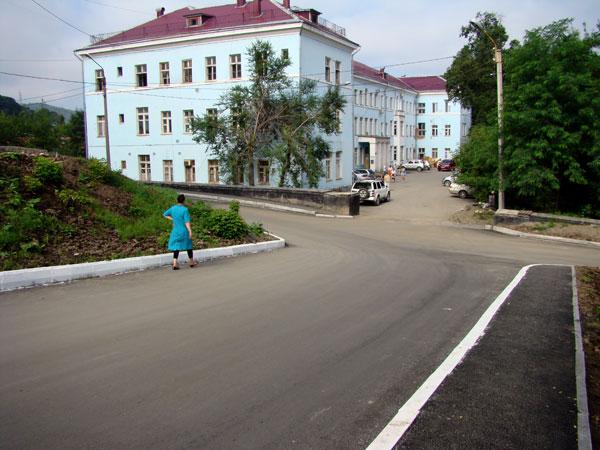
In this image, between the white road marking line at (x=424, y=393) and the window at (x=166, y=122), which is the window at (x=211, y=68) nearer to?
the window at (x=166, y=122)

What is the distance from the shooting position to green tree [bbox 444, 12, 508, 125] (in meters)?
52.9

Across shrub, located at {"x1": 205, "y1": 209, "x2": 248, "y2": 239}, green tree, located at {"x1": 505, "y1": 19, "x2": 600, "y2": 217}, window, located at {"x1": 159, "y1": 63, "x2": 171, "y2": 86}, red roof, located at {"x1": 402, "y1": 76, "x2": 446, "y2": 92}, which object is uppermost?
red roof, located at {"x1": 402, "y1": 76, "x2": 446, "y2": 92}

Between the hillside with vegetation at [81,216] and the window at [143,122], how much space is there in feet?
110

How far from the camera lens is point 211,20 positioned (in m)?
45.0

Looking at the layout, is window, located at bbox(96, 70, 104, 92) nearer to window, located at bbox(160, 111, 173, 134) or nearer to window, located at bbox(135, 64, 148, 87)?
window, located at bbox(135, 64, 148, 87)

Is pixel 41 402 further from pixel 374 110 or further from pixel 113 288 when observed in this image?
pixel 374 110

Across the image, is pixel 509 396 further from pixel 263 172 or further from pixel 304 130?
pixel 263 172

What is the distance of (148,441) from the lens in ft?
13.7

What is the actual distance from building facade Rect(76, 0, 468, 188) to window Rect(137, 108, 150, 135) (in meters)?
0.09

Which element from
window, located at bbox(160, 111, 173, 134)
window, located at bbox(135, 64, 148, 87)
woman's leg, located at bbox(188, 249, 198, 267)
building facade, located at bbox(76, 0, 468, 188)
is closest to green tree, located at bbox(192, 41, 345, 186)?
building facade, located at bbox(76, 0, 468, 188)

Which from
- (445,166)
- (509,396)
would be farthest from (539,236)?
(445,166)

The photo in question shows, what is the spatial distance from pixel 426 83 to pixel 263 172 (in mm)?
59010

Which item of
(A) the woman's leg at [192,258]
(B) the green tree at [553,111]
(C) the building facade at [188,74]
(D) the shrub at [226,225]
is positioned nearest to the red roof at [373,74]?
(C) the building facade at [188,74]

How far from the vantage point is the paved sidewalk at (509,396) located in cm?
430
